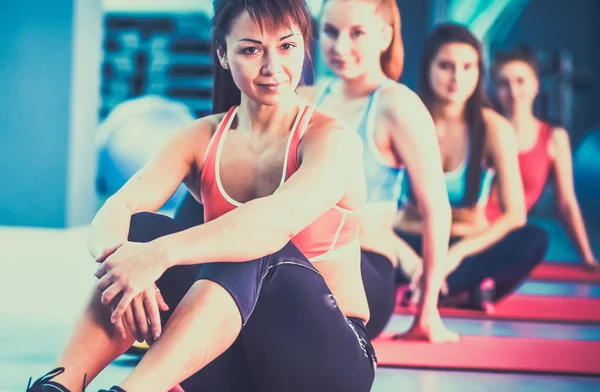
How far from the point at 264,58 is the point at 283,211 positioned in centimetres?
35

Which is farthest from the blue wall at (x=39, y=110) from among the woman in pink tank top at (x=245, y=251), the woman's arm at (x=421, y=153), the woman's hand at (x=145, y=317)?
the woman's hand at (x=145, y=317)

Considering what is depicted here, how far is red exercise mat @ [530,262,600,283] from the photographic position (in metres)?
4.42

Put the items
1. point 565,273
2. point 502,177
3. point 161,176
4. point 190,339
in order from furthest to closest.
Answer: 1. point 565,273
2. point 502,177
3. point 161,176
4. point 190,339

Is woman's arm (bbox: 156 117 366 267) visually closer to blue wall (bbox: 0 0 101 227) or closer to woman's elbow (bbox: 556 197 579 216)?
woman's elbow (bbox: 556 197 579 216)

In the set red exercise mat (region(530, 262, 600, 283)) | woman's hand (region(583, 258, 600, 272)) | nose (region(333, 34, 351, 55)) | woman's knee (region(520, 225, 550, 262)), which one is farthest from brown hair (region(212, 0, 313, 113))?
woman's hand (region(583, 258, 600, 272))

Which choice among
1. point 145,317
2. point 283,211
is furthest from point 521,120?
→ point 145,317

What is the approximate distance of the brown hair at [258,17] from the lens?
167 cm

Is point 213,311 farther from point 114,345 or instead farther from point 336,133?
point 336,133

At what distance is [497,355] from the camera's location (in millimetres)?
2527

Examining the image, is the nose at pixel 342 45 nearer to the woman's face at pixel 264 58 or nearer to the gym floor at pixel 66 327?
the woman's face at pixel 264 58

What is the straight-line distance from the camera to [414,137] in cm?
242

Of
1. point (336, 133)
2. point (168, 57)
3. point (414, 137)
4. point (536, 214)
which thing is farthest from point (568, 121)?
point (336, 133)

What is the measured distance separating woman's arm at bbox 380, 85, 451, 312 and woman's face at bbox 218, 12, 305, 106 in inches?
29.4

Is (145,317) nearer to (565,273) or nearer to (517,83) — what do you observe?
(517,83)
